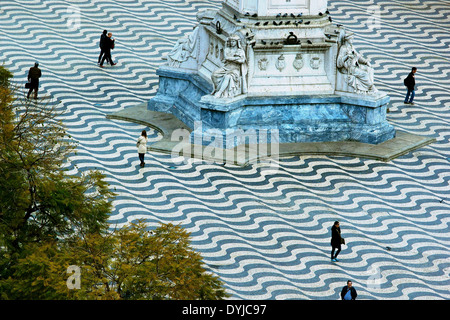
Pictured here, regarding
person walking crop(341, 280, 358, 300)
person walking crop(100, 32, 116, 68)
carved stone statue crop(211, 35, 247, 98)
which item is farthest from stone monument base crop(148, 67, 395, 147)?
person walking crop(341, 280, 358, 300)

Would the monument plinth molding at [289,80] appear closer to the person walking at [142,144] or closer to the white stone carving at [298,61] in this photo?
the white stone carving at [298,61]

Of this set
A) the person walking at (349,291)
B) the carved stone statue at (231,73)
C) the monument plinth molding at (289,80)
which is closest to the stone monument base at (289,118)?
the monument plinth molding at (289,80)

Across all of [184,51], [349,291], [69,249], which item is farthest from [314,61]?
[69,249]

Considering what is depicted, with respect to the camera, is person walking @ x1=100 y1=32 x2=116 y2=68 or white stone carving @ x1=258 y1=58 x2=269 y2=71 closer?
white stone carving @ x1=258 y1=58 x2=269 y2=71

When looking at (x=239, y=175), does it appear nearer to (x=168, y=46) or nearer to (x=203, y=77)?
(x=203, y=77)

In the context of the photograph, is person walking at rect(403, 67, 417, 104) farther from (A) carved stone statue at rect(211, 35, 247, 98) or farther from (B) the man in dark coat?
(B) the man in dark coat
